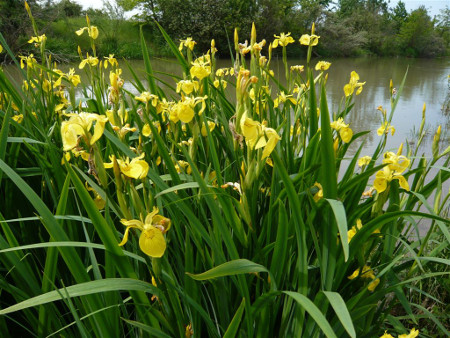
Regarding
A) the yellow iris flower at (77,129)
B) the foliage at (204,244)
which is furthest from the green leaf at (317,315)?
the yellow iris flower at (77,129)

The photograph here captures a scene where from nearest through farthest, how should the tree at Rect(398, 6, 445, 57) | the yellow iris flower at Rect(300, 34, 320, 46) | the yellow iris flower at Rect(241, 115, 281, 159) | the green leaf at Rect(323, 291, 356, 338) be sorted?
1. the green leaf at Rect(323, 291, 356, 338)
2. the yellow iris flower at Rect(241, 115, 281, 159)
3. the yellow iris flower at Rect(300, 34, 320, 46)
4. the tree at Rect(398, 6, 445, 57)

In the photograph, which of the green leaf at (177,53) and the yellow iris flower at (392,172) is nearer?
the yellow iris flower at (392,172)

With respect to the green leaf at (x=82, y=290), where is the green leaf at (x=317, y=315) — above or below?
below

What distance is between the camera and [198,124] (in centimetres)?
84

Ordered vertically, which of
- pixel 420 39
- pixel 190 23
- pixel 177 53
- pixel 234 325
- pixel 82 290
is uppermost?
pixel 190 23

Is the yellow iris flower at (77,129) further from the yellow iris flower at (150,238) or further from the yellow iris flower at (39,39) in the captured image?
the yellow iris flower at (39,39)

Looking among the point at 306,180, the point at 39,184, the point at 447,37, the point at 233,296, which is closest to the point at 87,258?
the point at 233,296

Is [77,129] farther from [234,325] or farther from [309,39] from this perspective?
[309,39]

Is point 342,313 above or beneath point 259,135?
beneath

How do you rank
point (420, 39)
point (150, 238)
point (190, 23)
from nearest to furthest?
point (150, 238) → point (190, 23) → point (420, 39)

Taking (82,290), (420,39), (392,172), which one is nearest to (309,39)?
(392,172)

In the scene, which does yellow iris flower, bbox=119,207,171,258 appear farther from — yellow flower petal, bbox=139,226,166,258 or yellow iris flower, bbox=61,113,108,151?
yellow iris flower, bbox=61,113,108,151

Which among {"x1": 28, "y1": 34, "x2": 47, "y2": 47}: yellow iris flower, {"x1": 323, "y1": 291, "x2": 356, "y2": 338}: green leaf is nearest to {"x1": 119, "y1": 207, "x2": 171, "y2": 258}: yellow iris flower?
{"x1": 323, "y1": 291, "x2": 356, "y2": 338}: green leaf

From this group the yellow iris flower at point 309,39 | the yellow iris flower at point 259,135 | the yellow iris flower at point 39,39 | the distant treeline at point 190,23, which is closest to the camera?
the yellow iris flower at point 259,135
